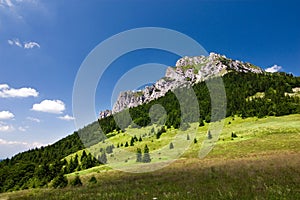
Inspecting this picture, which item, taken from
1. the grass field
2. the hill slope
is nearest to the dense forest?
the hill slope

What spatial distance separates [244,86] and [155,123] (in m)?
60.7

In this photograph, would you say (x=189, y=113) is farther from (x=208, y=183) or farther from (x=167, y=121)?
(x=208, y=183)

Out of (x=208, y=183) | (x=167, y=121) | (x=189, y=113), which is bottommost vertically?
(x=208, y=183)

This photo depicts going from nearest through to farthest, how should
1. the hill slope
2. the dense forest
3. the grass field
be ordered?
the grass field
the hill slope
the dense forest

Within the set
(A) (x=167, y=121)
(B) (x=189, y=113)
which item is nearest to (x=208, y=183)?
(B) (x=189, y=113)

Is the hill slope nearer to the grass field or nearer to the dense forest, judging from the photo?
the dense forest

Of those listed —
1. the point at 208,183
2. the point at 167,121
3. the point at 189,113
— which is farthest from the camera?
the point at 167,121

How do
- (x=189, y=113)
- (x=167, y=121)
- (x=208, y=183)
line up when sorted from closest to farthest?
(x=208, y=183) → (x=189, y=113) → (x=167, y=121)

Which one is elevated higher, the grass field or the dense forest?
the dense forest

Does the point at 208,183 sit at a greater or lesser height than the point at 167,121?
lesser

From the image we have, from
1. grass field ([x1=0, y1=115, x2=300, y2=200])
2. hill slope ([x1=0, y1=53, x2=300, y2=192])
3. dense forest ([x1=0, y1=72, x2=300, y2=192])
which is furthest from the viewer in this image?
dense forest ([x1=0, y1=72, x2=300, y2=192])

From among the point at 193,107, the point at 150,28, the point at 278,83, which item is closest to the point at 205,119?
the point at 193,107

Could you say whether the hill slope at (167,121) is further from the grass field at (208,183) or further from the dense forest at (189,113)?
the grass field at (208,183)

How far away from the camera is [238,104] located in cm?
11862
